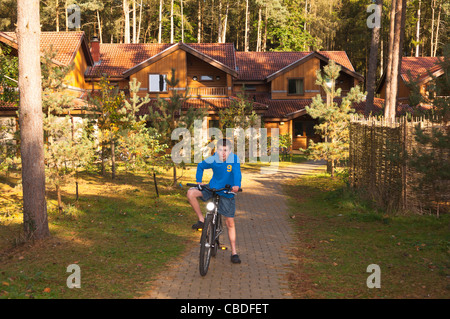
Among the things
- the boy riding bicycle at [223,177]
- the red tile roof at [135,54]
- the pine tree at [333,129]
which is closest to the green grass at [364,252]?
the boy riding bicycle at [223,177]

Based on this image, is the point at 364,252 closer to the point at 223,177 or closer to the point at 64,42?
the point at 223,177

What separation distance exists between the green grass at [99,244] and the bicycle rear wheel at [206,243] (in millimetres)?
844

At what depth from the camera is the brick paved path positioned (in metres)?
6.63

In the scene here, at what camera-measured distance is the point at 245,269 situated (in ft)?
25.6

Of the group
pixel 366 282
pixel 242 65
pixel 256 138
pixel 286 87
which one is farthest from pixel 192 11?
pixel 366 282

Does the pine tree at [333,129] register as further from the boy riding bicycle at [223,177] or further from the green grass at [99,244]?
the boy riding bicycle at [223,177]

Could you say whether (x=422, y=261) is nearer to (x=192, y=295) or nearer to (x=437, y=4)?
(x=192, y=295)

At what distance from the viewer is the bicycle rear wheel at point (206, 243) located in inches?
286

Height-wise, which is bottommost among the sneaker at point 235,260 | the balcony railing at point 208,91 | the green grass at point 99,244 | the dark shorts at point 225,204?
the green grass at point 99,244

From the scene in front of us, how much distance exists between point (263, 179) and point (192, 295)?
50.7 ft

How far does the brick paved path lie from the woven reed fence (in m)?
2.67

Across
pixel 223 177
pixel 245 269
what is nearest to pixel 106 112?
pixel 223 177

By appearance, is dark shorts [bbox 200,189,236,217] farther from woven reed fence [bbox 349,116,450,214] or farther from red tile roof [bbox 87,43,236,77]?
red tile roof [bbox 87,43,236,77]

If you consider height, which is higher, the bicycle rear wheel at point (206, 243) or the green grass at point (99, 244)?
the bicycle rear wheel at point (206, 243)
